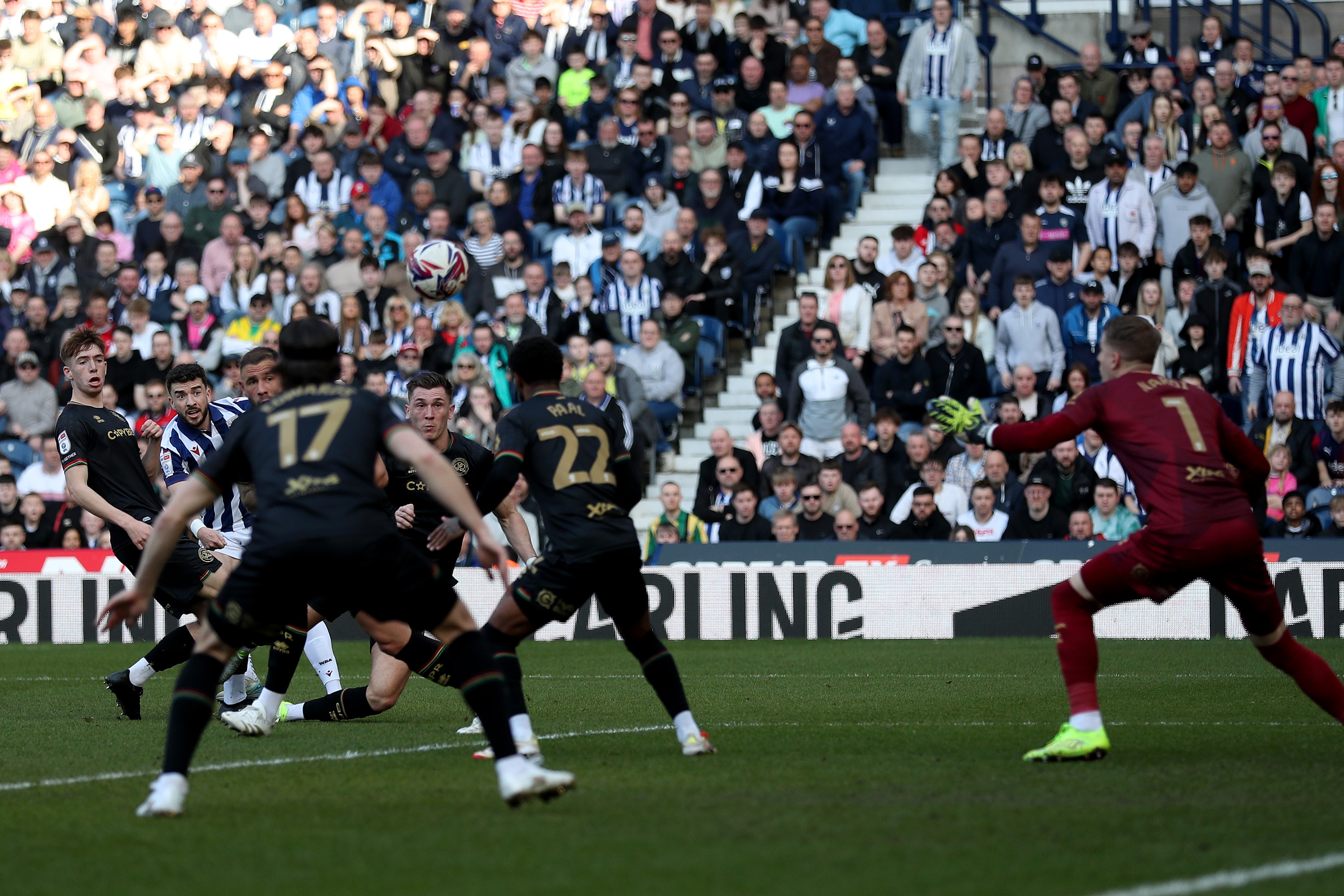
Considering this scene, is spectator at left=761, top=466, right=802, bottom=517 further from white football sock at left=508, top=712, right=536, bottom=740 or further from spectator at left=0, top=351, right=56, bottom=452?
white football sock at left=508, top=712, right=536, bottom=740

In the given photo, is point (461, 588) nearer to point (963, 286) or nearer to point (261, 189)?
point (963, 286)

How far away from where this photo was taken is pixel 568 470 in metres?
8.34

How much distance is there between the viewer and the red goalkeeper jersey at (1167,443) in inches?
314

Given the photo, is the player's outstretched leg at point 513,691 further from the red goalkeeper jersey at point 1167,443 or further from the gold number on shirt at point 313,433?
the red goalkeeper jersey at point 1167,443

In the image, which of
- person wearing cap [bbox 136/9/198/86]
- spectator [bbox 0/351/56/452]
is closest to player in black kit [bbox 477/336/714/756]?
spectator [bbox 0/351/56/452]

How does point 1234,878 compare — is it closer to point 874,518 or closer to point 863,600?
point 863,600

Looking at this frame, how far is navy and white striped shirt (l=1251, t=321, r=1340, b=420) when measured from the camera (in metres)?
18.3

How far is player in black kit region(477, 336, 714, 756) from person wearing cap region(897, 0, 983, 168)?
49.9 ft

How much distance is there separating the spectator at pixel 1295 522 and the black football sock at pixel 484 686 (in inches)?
489

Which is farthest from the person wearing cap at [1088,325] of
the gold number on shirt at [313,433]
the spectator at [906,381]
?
the gold number on shirt at [313,433]

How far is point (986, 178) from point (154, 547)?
1612 centimetres

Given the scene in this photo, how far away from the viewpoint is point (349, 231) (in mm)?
22344

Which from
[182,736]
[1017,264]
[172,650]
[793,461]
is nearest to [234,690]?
[172,650]

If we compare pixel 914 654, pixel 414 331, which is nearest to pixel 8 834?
pixel 914 654
